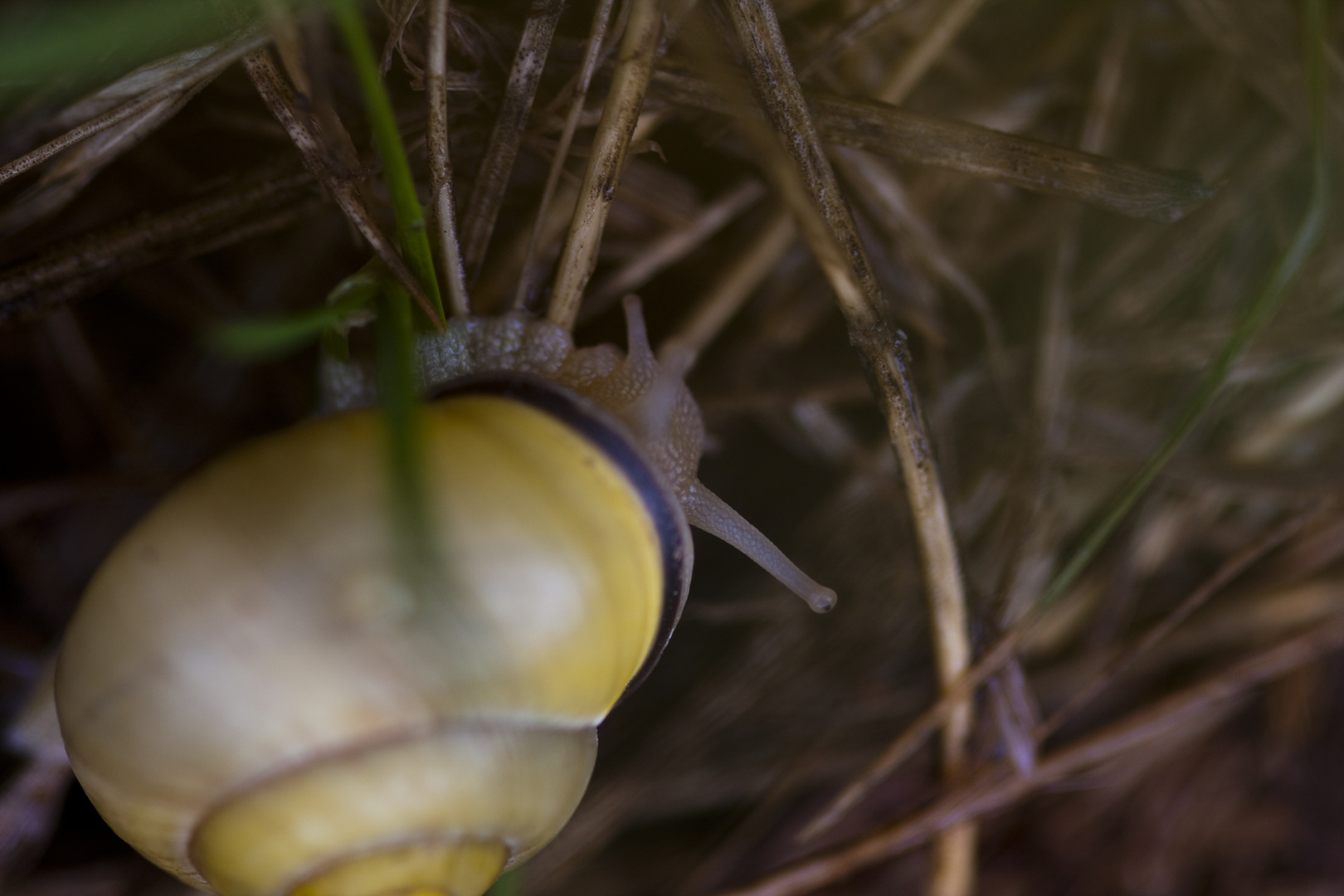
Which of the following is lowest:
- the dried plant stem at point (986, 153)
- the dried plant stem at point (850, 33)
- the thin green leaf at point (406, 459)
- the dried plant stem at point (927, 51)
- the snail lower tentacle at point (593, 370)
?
the thin green leaf at point (406, 459)

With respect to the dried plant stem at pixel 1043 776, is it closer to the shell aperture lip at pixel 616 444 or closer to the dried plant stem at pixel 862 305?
the dried plant stem at pixel 862 305

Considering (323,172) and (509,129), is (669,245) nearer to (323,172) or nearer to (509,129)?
(509,129)

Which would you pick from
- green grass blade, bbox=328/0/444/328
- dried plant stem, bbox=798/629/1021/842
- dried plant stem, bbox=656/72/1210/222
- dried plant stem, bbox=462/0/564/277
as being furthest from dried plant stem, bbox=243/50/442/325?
dried plant stem, bbox=798/629/1021/842

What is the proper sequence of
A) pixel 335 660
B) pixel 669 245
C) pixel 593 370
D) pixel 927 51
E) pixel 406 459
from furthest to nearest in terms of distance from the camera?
pixel 669 245 → pixel 927 51 → pixel 593 370 → pixel 335 660 → pixel 406 459

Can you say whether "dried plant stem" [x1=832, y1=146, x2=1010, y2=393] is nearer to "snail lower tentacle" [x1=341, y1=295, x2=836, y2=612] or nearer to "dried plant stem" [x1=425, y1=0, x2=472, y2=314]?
"snail lower tentacle" [x1=341, y1=295, x2=836, y2=612]

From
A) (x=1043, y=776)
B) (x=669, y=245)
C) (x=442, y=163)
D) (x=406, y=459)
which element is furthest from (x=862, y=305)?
(x=1043, y=776)

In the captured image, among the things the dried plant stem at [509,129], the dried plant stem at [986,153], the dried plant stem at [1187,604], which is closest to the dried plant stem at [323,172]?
the dried plant stem at [509,129]

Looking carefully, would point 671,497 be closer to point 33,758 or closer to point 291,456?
point 291,456
